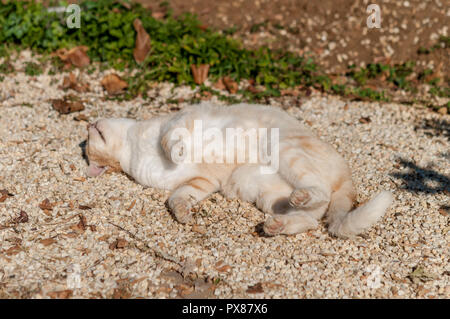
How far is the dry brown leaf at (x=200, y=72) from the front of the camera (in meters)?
6.53

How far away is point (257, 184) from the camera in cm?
440

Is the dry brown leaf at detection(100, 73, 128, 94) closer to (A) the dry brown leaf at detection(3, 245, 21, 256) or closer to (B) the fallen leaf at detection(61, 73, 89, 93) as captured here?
(B) the fallen leaf at detection(61, 73, 89, 93)

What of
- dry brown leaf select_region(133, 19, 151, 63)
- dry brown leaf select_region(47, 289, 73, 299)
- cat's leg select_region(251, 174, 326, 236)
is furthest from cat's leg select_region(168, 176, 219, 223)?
dry brown leaf select_region(133, 19, 151, 63)

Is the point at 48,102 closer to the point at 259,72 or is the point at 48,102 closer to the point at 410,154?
the point at 259,72

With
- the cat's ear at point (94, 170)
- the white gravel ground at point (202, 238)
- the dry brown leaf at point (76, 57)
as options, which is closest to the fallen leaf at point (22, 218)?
the white gravel ground at point (202, 238)

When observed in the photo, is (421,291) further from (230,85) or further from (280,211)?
(230,85)

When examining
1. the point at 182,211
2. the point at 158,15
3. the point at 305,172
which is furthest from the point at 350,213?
the point at 158,15

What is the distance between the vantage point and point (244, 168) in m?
4.48

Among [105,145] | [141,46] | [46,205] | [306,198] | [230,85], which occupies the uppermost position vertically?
[141,46]

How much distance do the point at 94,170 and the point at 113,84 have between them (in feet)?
6.22

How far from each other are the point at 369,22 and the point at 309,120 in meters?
2.32

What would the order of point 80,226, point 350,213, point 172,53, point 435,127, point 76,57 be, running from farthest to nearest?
point 76,57 → point 172,53 → point 435,127 → point 80,226 → point 350,213

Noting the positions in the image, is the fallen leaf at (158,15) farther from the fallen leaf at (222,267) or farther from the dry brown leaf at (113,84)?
the fallen leaf at (222,267)

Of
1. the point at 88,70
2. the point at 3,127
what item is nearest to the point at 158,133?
the point at 3,127
